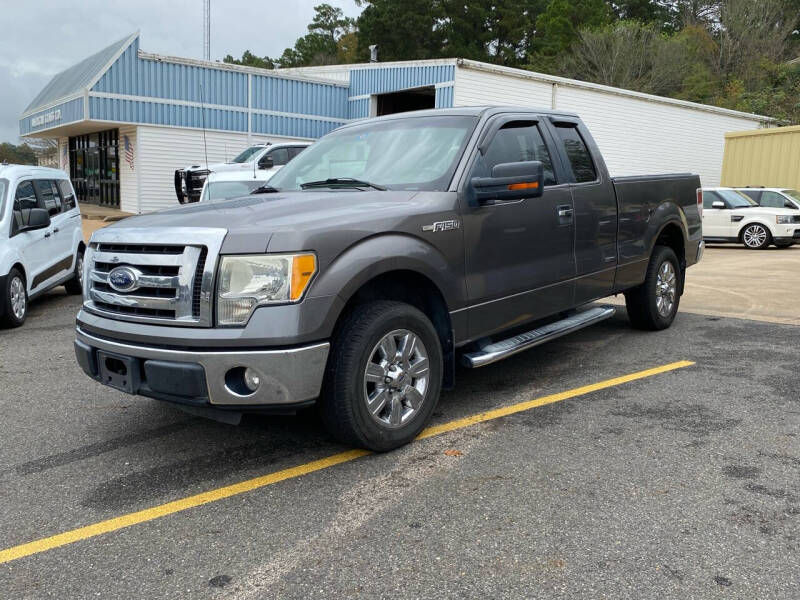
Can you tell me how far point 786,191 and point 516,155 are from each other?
54.6 ft

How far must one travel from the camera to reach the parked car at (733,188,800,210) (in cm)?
1844

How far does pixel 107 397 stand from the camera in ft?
16.7

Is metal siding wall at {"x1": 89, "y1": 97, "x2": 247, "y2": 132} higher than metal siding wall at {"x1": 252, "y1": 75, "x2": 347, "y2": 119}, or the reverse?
metal siding wall at {"x1": 252, "y1": 75, "x2": 347, "y2": 119}

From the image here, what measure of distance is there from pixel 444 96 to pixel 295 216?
19196mm

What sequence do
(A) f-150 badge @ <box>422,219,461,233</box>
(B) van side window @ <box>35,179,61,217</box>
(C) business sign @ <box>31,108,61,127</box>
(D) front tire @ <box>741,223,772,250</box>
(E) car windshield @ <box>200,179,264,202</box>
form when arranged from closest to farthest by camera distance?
(A) f-150 badge @ <box>422,219,461,233</box>, (B) van side window @ <box>35,179,61,217</box>, (E) car windshield @ <box>200,179,264,202</box>, (D) front tire @ <box>741,223,772,250</box>, (C) business sign @ <box>31,108,61,127</box>

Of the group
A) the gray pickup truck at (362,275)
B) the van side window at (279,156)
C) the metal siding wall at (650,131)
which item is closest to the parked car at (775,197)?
the metal siding wall at (650,131)

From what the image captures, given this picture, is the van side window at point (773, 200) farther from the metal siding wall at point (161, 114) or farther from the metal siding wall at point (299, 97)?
the metal siding wall at point (161, 114)

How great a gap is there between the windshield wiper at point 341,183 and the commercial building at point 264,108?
1765 cm

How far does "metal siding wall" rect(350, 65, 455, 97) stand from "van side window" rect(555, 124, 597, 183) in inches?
652

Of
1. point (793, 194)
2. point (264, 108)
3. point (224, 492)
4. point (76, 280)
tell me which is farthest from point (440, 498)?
point (264, 108)

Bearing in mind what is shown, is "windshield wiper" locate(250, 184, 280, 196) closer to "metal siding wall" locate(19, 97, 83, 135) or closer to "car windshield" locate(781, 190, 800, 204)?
"car windshield" locate(781, 190, 800, 204)

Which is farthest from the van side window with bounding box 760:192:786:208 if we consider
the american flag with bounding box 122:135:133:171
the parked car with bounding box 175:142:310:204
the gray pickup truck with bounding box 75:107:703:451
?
the american flag with bounding box 122:135:133:171

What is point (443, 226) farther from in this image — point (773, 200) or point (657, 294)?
point (773, 200)

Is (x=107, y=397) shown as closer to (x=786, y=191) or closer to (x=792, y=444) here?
(x=792, y=444)
